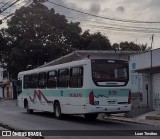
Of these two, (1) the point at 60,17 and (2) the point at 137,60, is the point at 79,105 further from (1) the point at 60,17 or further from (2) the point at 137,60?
(1) the point at 60,17

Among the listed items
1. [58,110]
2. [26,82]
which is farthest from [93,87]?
[26,82]

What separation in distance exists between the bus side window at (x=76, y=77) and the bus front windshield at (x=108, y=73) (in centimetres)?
86

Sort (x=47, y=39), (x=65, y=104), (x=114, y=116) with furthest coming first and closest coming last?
(x=47, y=39), (x=114, y=116), (x=65, y=104)

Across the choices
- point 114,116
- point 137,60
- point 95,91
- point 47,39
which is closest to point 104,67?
point 95,91

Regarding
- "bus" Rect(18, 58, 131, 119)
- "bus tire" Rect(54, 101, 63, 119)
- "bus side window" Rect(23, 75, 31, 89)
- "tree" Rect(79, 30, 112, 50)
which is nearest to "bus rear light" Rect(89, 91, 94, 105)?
"bus" Rect(18, 58, 131, 119)

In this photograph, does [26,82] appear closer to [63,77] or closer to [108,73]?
[63,77]

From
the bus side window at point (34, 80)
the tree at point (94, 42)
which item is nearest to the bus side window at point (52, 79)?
the bus side window at point (34, 80)

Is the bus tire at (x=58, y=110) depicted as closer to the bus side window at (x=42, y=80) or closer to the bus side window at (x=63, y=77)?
the bus side window at (x=63, y=77)

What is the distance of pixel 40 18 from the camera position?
60.2 meters

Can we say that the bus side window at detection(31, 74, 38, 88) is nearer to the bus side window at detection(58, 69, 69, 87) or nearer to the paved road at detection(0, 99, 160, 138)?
the bus side window at detection(58, 69, 69, 87)

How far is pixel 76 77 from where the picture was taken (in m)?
20.8

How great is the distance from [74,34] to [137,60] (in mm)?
33168

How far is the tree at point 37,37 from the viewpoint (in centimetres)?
5878

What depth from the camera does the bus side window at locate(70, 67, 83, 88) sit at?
798 inches
